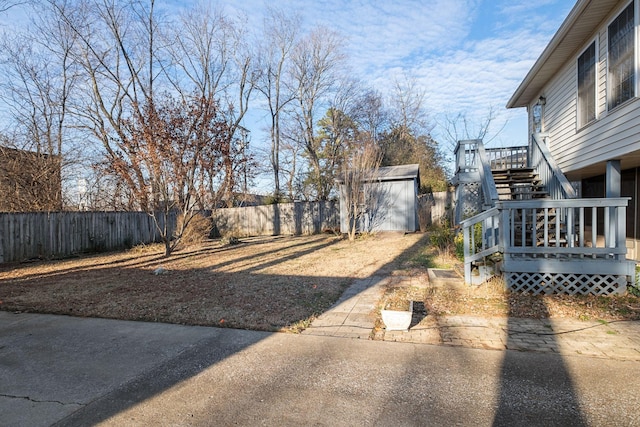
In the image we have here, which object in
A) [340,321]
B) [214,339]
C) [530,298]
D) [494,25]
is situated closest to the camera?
[214,339]

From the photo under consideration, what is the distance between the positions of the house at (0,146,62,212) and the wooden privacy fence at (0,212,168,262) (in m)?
1.08

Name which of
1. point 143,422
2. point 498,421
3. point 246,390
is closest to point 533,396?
point 498,421

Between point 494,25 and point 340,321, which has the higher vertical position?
point 494,25

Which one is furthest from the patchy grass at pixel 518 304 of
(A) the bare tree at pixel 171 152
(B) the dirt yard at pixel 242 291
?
(A) the bare tree at pixel 171 152

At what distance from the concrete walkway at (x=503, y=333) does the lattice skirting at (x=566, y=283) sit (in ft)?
3.25

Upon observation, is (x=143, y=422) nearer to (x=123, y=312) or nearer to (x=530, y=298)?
(x=123, y=312)

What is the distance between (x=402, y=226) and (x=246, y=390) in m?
13.4

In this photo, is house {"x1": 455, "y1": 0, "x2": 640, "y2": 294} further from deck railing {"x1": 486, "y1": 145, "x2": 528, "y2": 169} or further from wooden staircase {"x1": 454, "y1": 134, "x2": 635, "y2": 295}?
deck railing {"x1": 486, "y1": 145, "x2": 528, "y2": 169}

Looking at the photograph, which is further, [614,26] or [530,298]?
[614,26]

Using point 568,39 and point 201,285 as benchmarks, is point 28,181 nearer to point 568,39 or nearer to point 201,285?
point 201,285

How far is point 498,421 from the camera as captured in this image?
→ 7.30 feet

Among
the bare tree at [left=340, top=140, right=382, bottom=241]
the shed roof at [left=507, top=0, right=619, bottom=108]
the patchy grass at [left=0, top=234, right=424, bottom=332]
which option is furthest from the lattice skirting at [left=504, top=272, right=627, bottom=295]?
the bare tree at [left=340, top=140, right=382, bottom=241]

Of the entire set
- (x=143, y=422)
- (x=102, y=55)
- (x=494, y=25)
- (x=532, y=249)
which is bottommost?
(x=143, y=422)

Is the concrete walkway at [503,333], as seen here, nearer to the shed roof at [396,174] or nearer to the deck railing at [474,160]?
the deck railing at [474,160]
